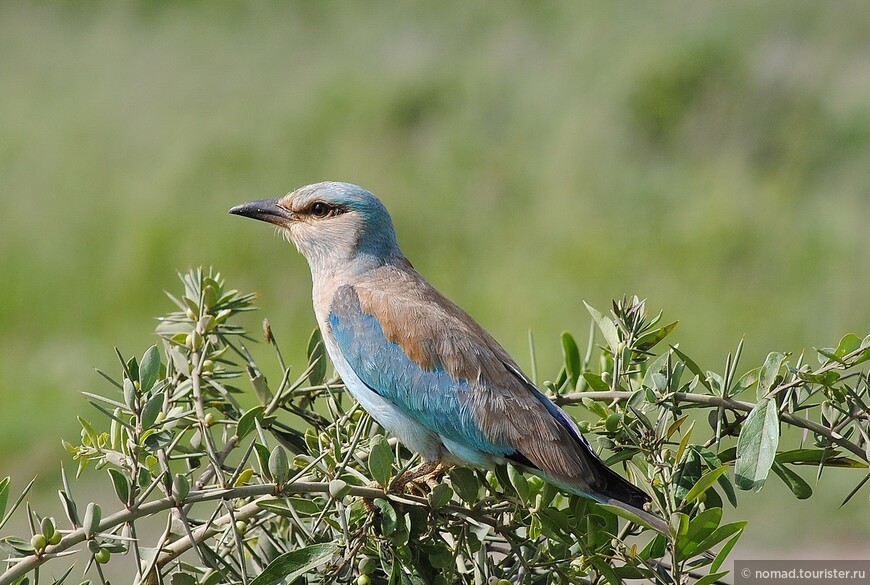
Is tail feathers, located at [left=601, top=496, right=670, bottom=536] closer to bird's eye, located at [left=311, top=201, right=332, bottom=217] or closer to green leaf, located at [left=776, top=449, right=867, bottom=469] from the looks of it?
green leaf, located at [left=776, top=449, right=867, bottom=469]

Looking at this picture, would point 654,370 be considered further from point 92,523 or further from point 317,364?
point 92,523

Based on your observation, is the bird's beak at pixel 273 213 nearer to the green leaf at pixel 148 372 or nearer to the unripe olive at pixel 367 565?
the green leaf at pixel 148 372

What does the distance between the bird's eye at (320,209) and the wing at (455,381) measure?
0.30 meters

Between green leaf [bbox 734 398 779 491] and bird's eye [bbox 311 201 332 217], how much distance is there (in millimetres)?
1535

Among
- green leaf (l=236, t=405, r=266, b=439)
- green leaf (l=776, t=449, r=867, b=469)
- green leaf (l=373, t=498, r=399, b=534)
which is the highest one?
green leaf (l=236, t=405, r=266, b=439)

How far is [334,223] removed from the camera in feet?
9.41

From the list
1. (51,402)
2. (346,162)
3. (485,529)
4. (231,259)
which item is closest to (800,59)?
(346,162)

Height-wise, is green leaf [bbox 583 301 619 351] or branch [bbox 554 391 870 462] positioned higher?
green leaf [bbox 583 301 619 351]

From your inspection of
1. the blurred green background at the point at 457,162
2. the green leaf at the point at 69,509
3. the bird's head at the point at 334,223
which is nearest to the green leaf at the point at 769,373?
the green leaf at the point at 69,509

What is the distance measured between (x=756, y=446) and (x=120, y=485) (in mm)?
925

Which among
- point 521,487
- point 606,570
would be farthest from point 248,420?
point 606,570

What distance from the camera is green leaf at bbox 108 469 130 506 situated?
1.47 meters

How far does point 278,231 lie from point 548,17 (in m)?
6.19

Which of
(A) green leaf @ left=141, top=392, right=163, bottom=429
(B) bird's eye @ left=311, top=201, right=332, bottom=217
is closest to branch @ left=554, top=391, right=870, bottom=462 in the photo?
(A) green leaf @ left=141, top=392, right=163, bottom=429
